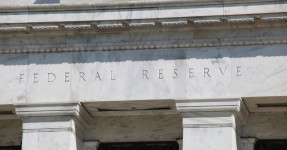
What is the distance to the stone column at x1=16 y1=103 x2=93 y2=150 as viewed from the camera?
3859cm

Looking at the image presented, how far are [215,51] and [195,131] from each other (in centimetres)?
289

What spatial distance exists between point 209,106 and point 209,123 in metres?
0.58

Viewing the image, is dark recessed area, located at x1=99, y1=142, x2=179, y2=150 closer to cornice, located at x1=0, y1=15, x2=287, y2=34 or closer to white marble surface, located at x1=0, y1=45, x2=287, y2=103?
white marble surface, located at x1=0, y1=45, x2=287, y2=103

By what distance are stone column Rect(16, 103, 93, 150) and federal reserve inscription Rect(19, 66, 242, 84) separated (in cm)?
99

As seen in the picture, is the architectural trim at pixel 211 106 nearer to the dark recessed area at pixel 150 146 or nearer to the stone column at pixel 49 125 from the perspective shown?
the dark recessed area at pixel 150 146

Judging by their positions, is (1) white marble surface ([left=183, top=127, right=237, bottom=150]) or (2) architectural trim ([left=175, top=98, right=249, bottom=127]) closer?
(1) white marble surface ([left=183, top=127, right=237, bottom=150])

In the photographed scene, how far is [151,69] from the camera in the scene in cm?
3853

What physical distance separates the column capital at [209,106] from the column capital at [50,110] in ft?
11.8

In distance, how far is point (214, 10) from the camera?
3812 centimetres

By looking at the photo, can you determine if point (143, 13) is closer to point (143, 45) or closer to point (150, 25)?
point (150, 25)

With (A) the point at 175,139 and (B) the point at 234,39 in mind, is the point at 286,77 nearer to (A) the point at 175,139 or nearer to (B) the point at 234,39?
(B) the point at 234,39

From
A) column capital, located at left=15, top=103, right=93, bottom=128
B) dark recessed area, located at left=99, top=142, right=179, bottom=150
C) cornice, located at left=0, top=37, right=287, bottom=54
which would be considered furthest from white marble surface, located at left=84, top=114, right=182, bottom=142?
cornice, located at left=0, top=37, right=287, bottom=54

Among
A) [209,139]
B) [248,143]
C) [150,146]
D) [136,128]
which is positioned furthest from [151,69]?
[248,143]

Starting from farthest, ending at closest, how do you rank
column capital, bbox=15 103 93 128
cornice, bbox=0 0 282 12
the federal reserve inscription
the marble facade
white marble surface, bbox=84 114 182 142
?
white marble surface, bbox=84 114 182 142 < column capital, bbox=15 103 93 128 < cornice, bbox=0 0 282 12 < the federal reserve inscription < the marble facade
